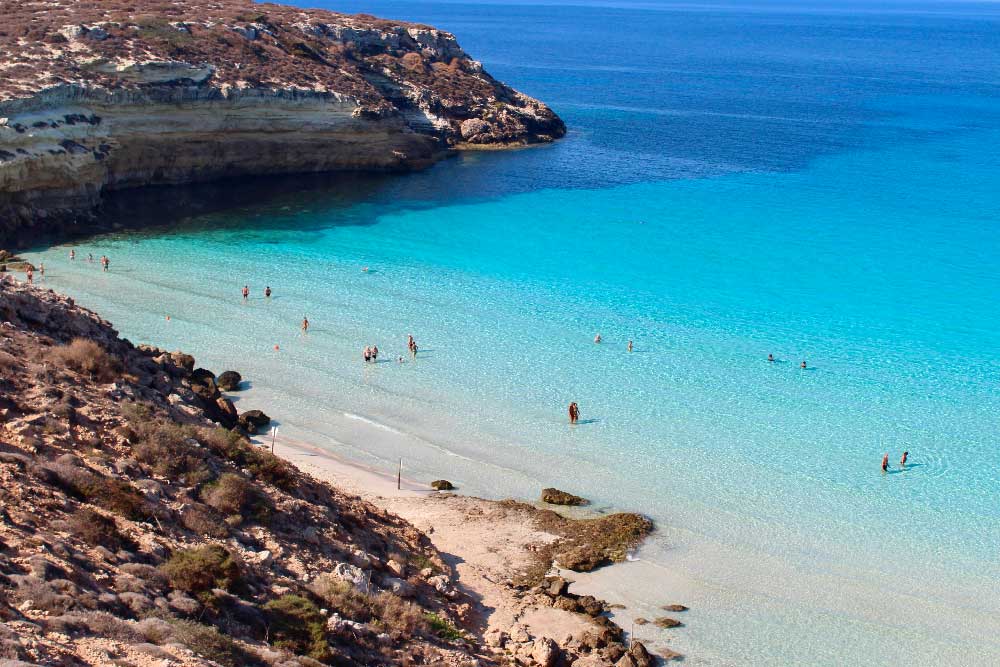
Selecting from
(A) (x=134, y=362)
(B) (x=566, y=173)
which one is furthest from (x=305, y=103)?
(A) (x=134, y=362)

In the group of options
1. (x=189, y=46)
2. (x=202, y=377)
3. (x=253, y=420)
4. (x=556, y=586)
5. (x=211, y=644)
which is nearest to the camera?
(x=211, y=644)

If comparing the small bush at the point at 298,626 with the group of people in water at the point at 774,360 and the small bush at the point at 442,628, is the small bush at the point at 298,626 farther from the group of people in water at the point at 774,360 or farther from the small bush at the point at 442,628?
the group of people in water at the point at 774,360

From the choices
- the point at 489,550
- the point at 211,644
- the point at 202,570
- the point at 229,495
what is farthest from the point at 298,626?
the point at 489,550

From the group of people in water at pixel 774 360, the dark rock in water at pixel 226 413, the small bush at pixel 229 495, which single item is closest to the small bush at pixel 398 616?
the small bush at pixel 229 495

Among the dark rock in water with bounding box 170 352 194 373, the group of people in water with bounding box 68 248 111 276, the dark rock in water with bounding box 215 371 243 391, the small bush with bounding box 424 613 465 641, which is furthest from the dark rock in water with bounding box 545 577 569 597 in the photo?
the group of people in water with bounding box 68 248 111 276

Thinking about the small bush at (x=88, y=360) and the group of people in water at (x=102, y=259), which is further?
the group of people in water at (x=102, y=259)

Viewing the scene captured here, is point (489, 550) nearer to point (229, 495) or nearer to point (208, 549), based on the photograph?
point (229, 495)

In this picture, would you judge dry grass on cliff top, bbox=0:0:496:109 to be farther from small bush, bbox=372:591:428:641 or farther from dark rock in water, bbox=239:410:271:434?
small bush, bbox=372:591:428:641
